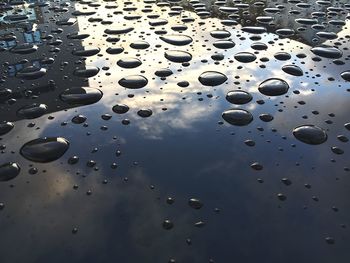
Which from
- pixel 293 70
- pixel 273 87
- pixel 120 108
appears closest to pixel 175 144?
pixel 120 108

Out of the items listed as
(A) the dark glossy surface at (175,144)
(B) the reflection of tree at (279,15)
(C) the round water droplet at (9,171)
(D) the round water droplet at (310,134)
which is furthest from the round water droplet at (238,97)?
(C) the round water droplet at (9,171)

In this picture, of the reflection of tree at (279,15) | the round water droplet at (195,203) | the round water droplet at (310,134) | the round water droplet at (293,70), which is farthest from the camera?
the reflection of tree at (279,15)

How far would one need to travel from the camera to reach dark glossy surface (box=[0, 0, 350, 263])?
4.06ft

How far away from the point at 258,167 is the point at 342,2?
2.99 meters

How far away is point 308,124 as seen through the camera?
1793 mm

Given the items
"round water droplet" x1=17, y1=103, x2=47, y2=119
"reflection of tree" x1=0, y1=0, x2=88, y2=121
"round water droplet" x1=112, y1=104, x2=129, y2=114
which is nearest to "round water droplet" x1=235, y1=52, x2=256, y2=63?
"round water droplet" x1=112, y1=104, x2=129, y2=114

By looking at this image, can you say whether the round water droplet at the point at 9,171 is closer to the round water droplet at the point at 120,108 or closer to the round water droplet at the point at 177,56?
the round water droplet at the point at 120,108

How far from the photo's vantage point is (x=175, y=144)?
5.49 ft

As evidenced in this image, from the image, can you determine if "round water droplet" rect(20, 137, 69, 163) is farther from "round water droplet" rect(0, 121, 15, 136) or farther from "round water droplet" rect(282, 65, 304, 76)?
"round water droplet" rect(282, 65, 304, 76)

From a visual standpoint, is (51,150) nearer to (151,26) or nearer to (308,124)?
(308,124)

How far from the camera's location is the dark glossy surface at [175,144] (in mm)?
1236

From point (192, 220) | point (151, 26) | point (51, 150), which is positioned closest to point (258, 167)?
point (192, 220)

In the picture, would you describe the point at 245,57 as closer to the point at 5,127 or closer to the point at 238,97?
the point at 238,97

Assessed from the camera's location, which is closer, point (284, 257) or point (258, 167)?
point (284, 257)
